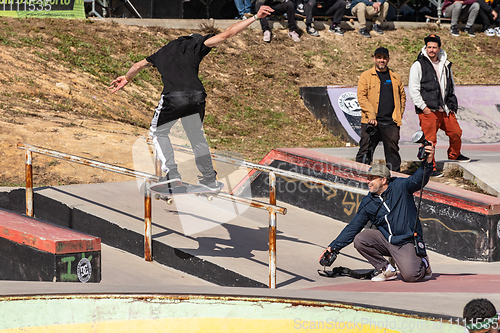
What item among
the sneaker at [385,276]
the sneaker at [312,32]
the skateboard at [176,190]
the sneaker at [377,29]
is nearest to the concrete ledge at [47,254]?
the skateboard at [176,190]

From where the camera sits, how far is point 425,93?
7223 mm

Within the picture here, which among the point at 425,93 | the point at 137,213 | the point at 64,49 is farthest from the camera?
the point at 64,49

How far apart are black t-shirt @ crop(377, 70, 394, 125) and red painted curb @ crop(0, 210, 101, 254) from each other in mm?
4113

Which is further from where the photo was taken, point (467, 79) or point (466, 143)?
point (467, 79)

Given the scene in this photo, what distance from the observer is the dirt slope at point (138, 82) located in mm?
9312

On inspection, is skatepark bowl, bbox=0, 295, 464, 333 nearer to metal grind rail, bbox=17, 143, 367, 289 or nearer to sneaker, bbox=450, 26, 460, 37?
metal grind rail, bbox=17, 143, 367, 289

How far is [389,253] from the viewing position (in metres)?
4.71

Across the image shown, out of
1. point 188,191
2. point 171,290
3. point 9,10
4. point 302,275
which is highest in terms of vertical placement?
point 9,10

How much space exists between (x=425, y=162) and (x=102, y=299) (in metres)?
2.78

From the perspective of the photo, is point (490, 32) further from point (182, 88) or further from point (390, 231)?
point (182, 88)

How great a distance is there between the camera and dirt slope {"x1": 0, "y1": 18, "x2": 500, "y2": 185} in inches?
367

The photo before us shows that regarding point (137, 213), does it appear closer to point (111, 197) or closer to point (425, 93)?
point (111, 197)

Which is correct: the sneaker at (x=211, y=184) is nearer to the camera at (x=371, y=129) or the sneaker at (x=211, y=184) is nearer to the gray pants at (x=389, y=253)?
the gray pants at (x=389, y=253)

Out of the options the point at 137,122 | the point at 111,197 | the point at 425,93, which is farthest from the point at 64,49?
the point at 425,93
